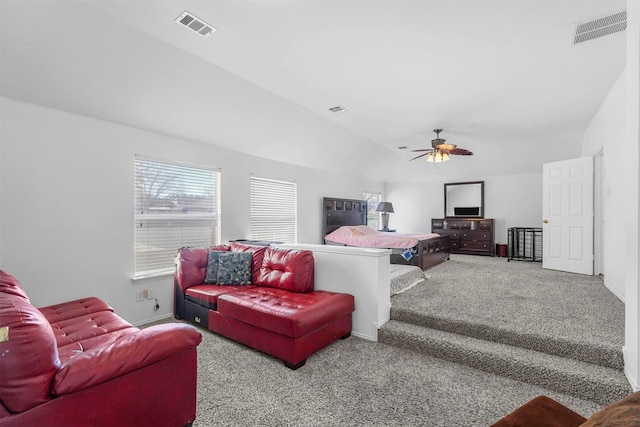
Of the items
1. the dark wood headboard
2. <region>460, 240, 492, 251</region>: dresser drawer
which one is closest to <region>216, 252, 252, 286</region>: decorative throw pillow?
the dark wood headboard

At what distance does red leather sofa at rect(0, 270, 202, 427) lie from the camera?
1.19 metres

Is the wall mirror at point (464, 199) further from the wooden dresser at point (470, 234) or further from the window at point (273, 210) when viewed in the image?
the window at point (273, 210)

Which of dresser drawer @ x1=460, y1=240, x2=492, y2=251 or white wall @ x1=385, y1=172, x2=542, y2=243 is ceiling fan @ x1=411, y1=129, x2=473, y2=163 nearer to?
white wall @ x1=385, y1=172, x2=542, y2=243

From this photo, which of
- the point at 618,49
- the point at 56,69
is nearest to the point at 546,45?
the point at 618,49

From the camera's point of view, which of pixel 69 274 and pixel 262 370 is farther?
pixel 69 274

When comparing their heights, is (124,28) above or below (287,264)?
above

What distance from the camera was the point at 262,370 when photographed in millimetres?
2410

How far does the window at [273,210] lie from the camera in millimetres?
4973

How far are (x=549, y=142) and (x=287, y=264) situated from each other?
6361 millimetres

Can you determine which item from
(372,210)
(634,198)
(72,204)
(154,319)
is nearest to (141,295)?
(154,319)

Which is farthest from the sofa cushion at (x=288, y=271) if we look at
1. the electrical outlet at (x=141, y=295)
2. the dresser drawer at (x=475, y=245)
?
the dresser drawer at (x=475, y=245)

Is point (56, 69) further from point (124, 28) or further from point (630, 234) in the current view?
point (630, 234)

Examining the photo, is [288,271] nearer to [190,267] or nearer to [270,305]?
[270,305]

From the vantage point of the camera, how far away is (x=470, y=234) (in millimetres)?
7523
